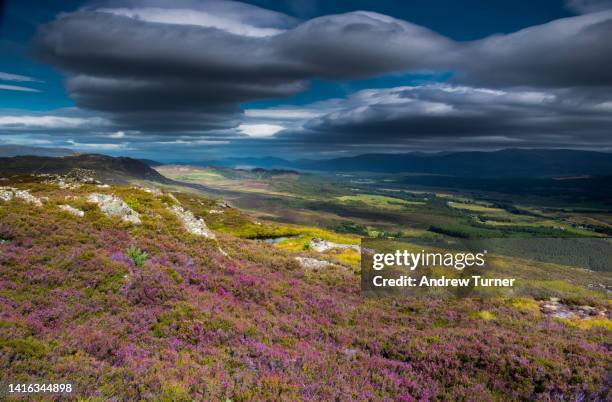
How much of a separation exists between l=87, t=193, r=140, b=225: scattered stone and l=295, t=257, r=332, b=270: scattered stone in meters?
13.9

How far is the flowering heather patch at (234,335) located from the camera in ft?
35.7

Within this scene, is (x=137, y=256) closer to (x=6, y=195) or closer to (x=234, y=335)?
(x=234, y=335)

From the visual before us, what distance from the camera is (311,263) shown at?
31.8 metres

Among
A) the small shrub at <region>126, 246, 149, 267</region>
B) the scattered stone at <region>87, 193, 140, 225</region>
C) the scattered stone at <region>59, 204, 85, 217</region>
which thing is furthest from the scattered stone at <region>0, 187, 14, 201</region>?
the small shrub at <region>126, 246, 149, 267</region>

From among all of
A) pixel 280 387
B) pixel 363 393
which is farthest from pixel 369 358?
pixel 280 387

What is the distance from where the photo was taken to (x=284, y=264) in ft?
96.3

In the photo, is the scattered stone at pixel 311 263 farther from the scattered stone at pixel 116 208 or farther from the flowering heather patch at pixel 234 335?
the scattered stone at pixel 116 208

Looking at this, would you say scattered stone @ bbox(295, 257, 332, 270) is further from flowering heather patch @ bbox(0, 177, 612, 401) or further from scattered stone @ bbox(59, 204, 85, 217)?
scattered stone @ bbox(59, 204, 85, 217)

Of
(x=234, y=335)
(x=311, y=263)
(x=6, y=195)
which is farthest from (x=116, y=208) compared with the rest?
(x=234, y=335)

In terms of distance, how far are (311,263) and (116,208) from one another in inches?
665

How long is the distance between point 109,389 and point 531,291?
29.1 m

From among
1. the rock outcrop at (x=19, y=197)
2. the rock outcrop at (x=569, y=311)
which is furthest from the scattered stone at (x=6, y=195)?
the rock outcrop at (x=569, y=311)

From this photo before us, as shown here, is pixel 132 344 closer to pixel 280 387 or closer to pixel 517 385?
pixel 280 387

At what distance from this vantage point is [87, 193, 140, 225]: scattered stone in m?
27.0
